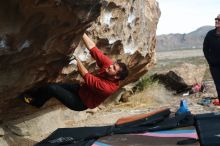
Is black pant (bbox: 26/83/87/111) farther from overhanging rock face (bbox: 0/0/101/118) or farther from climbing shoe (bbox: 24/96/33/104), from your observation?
overhanging rock face (bbox: 0/0/101/118)

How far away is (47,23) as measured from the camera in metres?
5.61

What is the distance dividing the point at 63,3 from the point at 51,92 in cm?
154

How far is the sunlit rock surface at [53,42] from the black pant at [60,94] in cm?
32

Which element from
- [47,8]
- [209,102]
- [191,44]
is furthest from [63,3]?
[191,44]

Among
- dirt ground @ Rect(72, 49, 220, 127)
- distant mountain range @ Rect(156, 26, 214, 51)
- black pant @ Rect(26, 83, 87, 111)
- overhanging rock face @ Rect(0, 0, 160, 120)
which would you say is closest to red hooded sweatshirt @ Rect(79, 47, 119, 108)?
black pant @ Rect(26, 83, 87, 111)

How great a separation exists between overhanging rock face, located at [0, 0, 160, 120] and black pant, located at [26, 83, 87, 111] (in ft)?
1.03

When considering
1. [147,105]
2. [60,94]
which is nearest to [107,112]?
[147,105]

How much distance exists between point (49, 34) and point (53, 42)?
27cm

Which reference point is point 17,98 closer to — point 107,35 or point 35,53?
point 35,53

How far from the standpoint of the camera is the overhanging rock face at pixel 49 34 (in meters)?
5.37

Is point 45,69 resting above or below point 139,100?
above

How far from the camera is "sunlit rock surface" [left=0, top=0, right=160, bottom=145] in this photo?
17.8 feet

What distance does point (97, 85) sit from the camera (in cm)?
625

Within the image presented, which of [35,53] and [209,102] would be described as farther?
[209,102]
